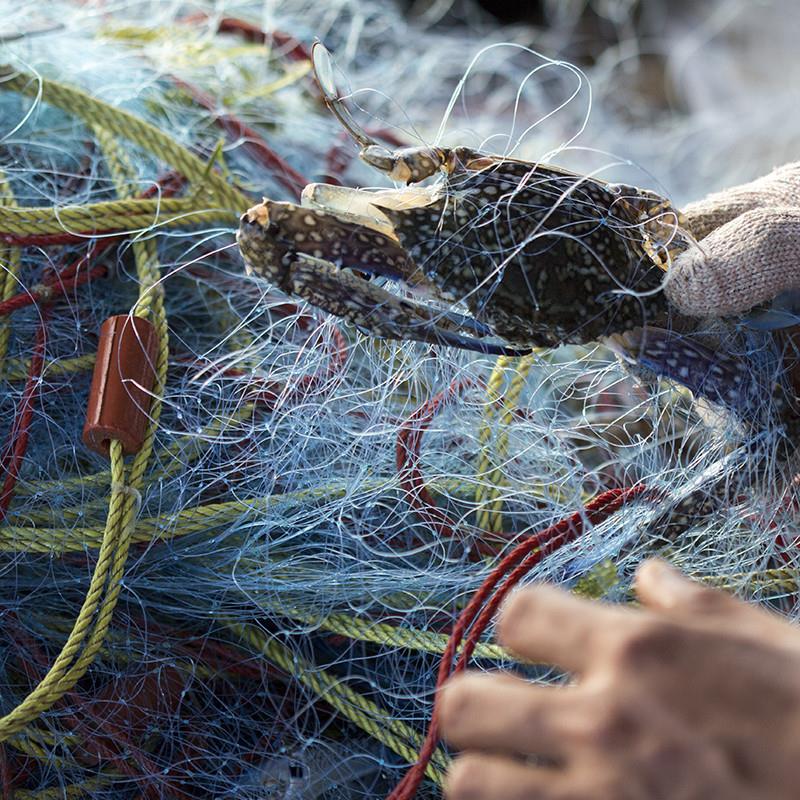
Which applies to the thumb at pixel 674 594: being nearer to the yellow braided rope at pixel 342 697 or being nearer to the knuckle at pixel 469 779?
the knuckle at pixel 469 779

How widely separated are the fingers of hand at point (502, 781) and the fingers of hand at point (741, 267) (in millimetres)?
488

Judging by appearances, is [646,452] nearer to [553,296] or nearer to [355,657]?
[553,296]

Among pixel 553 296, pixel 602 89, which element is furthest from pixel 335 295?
pixel 602 89

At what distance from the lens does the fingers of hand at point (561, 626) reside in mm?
463

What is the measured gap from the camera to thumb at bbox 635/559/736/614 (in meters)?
0.50

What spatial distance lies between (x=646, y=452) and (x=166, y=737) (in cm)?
62

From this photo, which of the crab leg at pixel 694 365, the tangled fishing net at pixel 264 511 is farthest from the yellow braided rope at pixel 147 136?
the crab leg at pixel 694 365

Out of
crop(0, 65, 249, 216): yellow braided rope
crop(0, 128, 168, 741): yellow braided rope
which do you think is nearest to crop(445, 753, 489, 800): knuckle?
crop(0, 128, 168, 741): yellow braided rope

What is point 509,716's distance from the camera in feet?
1.50

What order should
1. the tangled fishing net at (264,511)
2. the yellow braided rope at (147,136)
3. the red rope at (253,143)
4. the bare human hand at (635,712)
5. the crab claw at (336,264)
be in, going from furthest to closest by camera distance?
the red rope at (253,143), the yellow braided rope at (147,136), the tangled fishing net at (264,511), the crab claw at (336,264), the bare human hand at (635,712)

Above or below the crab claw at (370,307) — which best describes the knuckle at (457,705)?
below

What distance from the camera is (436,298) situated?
790 millimetres

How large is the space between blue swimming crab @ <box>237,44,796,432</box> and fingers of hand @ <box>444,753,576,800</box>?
41 cm

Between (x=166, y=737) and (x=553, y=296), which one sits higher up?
(x=553, y=296)
